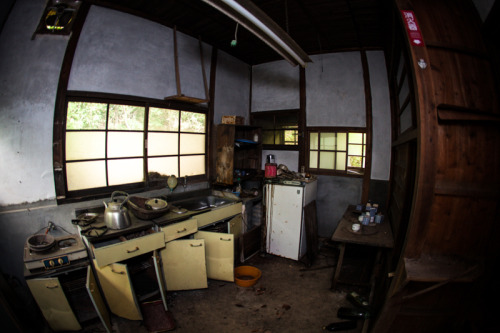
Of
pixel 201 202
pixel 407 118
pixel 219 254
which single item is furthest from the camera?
pixel 201 202

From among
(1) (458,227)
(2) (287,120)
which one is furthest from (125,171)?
(1) (458,227)

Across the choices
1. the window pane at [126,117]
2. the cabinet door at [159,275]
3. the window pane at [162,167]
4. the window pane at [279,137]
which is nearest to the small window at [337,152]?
the window pane at [279,137]

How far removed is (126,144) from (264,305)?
2.81 m

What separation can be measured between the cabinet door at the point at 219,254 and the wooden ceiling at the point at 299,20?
2.68 meters

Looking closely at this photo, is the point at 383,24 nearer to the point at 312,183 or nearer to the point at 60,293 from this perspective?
the point at 312,183

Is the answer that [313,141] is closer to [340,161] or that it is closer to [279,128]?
[340,161]

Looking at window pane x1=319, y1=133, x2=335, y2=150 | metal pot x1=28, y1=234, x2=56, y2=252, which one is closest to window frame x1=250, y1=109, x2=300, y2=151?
window pane x1=319, y1=133, x2=335, y2=150

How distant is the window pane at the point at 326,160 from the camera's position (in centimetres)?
446

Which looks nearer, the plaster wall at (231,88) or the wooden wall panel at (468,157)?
the wooden wall panel at (468,157)

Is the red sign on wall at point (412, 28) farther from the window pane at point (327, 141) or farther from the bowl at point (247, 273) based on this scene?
the bowl at point (247, 273)

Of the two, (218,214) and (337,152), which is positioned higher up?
(337,152)

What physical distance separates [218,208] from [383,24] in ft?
11.7

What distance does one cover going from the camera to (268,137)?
16.6 ft

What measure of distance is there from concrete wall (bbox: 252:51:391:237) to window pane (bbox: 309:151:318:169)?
257 millimetres
